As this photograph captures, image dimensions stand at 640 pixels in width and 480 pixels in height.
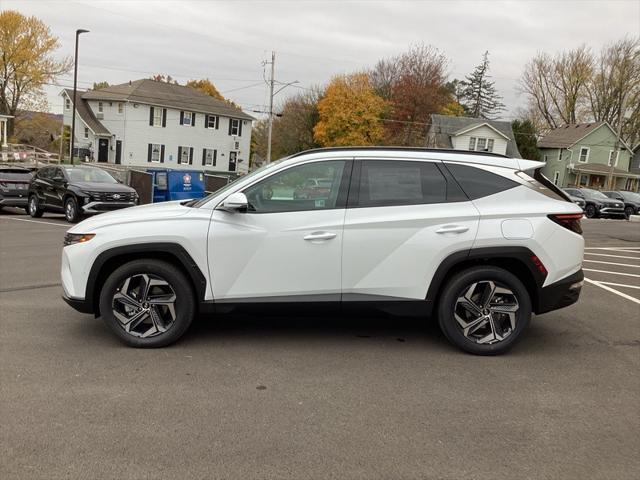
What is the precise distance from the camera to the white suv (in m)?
4.67

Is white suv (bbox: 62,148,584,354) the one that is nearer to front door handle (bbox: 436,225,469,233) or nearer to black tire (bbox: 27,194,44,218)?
front door handle (bbox: 436,225,469,233)

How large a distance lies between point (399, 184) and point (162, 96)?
47.1 metres

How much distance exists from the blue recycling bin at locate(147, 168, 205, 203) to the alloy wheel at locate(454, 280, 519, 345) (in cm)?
1767

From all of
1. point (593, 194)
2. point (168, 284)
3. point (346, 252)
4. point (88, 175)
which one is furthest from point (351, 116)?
point (168, 284)

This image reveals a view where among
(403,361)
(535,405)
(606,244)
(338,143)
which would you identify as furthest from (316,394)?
(338,143)

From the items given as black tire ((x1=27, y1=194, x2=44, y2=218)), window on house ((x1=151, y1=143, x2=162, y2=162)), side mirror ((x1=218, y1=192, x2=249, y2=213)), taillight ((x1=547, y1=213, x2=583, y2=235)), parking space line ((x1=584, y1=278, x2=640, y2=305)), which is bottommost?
black tire ((x1=27, y1=194, x2=44, y2=218))

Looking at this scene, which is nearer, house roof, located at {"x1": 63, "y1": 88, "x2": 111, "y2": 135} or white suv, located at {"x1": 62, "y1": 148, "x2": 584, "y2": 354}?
white suv, located at {"x1": 62, "y1": 148, "x2": 584, "y2": 354}

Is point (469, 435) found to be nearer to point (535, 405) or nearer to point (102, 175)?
point (535, 405)

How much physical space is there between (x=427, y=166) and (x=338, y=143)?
50.6 meters

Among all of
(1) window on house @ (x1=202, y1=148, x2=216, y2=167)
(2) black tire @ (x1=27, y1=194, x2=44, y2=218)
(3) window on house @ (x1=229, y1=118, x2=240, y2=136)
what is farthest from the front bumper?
(3) window on house @ (x1=229, y1=118, x2=240, y2=136)

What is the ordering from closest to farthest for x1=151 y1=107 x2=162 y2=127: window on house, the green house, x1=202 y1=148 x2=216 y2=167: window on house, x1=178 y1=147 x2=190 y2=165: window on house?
x1=151 y1=107 x2=162 y2=127: window on house
x1=178 y1=147 x2=190 y2=165: window on house
x1=202 y1=148 x2=216 y2=167: window on house
the green house

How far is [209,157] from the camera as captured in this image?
51.1 m

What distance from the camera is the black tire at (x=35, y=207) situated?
1791 centimetres

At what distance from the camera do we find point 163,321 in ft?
15.8
